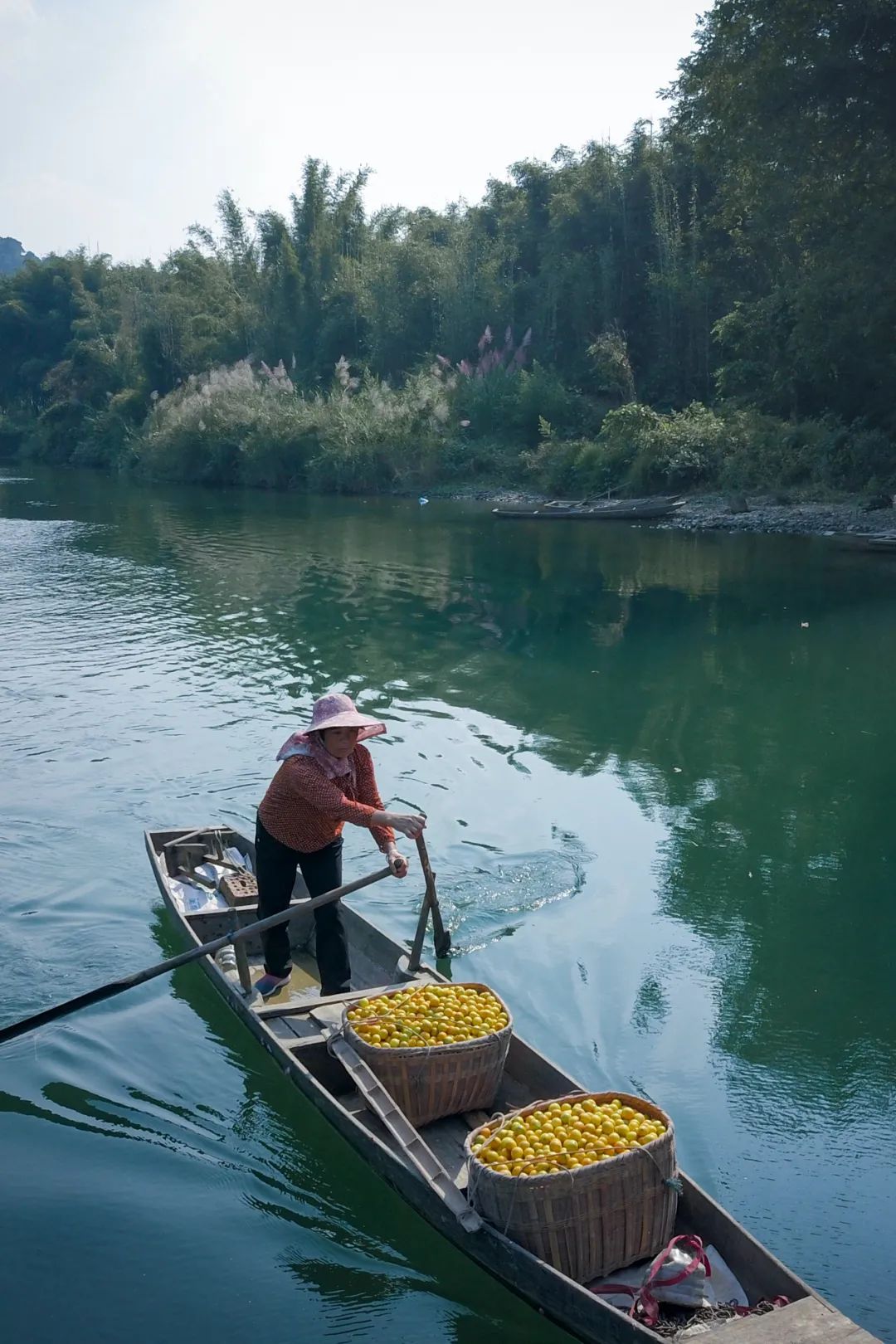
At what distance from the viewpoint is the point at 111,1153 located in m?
5.95

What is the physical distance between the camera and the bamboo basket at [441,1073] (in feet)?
17.4

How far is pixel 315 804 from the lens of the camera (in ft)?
20.7

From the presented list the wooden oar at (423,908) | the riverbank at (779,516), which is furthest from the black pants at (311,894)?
the riverbank at (779,516)

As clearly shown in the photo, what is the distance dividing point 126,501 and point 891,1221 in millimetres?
39857

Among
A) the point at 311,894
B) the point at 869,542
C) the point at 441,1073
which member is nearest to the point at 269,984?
the point at 311,894

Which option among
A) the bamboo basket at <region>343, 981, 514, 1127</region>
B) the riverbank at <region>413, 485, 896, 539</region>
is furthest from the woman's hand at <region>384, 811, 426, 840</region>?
the riverbank at <region>413, 485, 896, 539</region>

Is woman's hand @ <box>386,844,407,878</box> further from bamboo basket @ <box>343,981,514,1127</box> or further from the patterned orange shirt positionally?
bamboo basket @ <box>343,981,514,1127</box>

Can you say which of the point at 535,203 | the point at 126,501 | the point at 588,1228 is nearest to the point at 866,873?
the point at 588,1228

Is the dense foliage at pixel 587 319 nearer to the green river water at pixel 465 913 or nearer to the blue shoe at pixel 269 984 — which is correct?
the green river water at pixel 465 913

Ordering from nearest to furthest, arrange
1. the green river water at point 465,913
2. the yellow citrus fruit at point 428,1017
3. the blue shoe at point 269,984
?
the green river water at point 465,913, the yellow citrus fruit at point 428,1017, the blue shoe at point 269,984

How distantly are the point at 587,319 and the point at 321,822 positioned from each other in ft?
136

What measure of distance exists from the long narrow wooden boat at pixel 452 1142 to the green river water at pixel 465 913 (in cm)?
35

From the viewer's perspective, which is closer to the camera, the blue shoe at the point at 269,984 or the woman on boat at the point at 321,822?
the woman on boat at the point at 321,822

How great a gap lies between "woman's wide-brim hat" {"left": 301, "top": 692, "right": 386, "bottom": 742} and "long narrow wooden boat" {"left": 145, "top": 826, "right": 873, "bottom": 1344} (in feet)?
4.61
